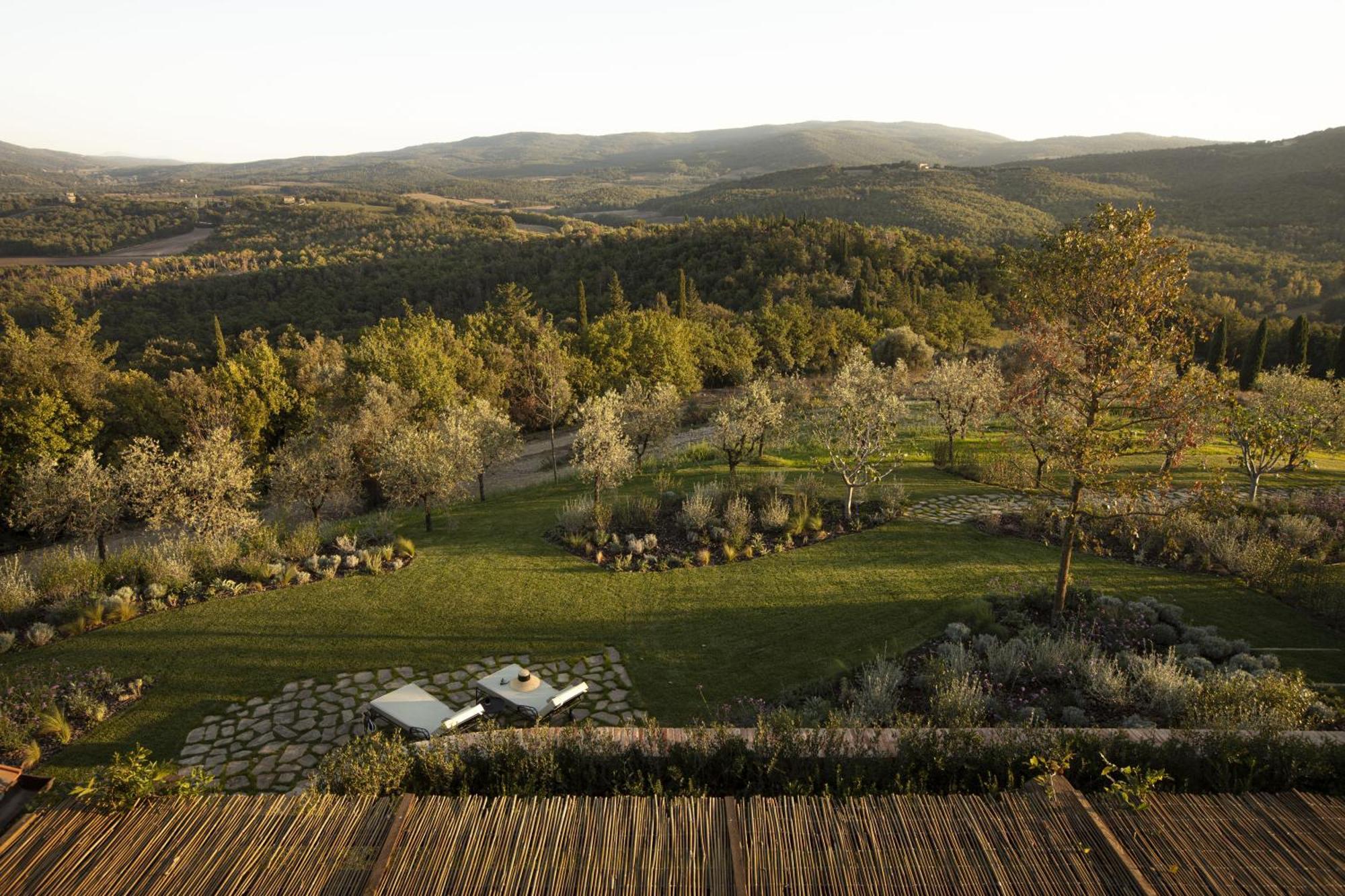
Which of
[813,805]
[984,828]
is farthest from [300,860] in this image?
[984,828]

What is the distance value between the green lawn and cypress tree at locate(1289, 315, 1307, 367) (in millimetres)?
30978

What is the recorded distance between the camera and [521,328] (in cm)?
3506

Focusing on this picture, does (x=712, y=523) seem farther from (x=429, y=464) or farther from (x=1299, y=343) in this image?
(x=1299, y=343)

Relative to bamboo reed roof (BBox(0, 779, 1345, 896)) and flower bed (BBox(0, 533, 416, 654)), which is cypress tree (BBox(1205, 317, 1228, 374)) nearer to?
bamboo reed roof (BBox(0, 779, 1345, 896))

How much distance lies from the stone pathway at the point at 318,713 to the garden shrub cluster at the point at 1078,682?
1.62m

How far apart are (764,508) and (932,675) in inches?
224

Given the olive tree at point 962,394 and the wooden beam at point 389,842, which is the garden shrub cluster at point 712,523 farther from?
the wooden beam at point 389,842

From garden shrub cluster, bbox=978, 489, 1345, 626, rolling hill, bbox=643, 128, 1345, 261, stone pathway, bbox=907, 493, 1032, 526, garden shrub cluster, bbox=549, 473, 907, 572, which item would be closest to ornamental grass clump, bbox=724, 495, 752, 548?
garden shrub cluster, bbox=549, 473, 907, 572

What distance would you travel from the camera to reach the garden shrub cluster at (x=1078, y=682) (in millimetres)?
6277

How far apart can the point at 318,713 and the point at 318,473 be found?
983 cm

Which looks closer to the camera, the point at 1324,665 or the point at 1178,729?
the point at 1178,729

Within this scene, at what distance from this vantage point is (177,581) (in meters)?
9.90

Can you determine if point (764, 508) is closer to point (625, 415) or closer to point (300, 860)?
point (625, 415)

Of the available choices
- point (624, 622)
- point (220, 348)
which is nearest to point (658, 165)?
point (220, 348)
